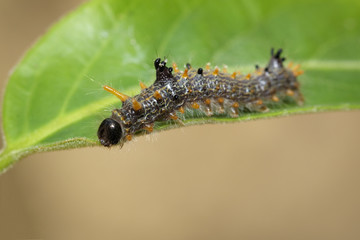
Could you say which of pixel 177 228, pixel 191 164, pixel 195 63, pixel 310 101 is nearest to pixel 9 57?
pixel 191 164

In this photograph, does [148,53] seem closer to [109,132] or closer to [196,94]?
[196,94]

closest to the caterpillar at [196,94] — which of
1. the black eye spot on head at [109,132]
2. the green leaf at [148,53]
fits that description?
the black eye spot on head at [109,132]

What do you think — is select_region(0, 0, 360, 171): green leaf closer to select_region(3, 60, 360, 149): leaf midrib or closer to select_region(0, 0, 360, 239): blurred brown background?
select_region(3, 60, 360, 149): leaf midrib

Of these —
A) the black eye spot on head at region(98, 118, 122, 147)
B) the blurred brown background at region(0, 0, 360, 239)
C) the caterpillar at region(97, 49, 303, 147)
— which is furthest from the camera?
the blurred brown background at region(0, 0, 360, 239)

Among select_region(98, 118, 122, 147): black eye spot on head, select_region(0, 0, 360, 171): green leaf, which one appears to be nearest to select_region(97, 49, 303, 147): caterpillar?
select_region(98, 118, 122, 147): black eye spot on head

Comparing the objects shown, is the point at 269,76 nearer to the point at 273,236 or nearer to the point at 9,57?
the point at 273,236

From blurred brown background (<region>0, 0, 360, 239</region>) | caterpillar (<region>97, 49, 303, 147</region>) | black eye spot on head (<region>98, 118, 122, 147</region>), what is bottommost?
black eye spot on head (<region>98, 118, 122, 147</region>)

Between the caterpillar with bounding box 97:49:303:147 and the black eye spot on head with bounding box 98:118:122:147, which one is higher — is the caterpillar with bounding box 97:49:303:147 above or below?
above
